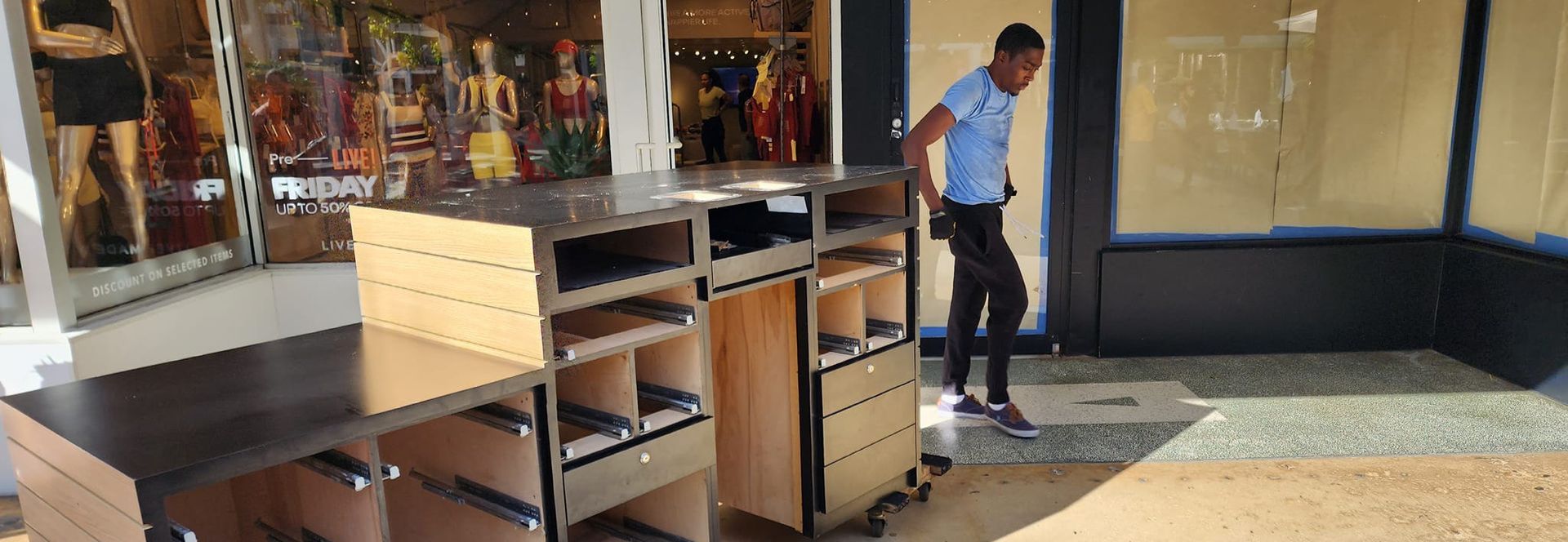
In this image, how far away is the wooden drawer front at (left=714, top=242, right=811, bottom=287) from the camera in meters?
2.28

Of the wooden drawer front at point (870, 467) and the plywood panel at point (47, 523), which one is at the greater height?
the plywood panel at point (47, 523)

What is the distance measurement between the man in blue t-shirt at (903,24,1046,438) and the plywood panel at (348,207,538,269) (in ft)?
5.59

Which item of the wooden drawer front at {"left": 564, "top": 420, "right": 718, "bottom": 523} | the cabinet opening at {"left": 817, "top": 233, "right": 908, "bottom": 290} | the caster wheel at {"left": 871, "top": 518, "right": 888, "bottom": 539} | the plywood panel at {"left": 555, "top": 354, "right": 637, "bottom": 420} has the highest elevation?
the cabinet opening at {"left": 817, "top": 233, "right": 908, "bottom": 290}

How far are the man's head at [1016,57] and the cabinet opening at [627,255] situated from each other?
1682 mm

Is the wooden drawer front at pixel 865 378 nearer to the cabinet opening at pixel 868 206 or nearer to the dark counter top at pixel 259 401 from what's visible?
the cabinet opening at pixel 868 206

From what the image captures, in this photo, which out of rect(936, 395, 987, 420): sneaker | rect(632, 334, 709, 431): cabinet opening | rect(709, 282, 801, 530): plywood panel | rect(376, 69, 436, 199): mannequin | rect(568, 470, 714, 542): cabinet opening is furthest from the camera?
rect(376, 69, 436, 199): mannequin

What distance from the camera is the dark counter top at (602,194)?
2035 millimetres

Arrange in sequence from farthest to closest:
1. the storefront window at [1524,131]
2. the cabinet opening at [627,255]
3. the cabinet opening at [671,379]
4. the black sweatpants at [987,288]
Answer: the storefront window at [1524,131] < the black sweatpants at [987,288] < the cabinet opening at [671,379] < the cabinet opening at [627,255]

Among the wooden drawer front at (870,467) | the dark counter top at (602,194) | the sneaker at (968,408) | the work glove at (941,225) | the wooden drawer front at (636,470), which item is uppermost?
the dark counter top at (602,194)

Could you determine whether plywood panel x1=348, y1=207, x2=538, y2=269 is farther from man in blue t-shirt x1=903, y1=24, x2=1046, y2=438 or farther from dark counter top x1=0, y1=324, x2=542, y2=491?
man in blue t-shirt x1=903, y1=24, x2=1046, y2=438

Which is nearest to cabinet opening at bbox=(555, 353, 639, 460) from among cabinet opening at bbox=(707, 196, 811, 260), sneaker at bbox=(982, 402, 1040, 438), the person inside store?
cabinet opening at bbox=(707, 196, 811, 260)

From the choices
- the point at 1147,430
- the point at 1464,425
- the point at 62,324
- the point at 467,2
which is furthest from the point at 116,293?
the point at 1464,425

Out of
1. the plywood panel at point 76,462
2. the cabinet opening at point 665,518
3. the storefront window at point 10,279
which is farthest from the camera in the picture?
the storefront window at point 10,279

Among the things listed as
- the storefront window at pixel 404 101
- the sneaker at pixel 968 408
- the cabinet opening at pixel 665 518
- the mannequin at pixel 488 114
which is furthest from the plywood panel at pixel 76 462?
the sneaker at pixel 968 408
